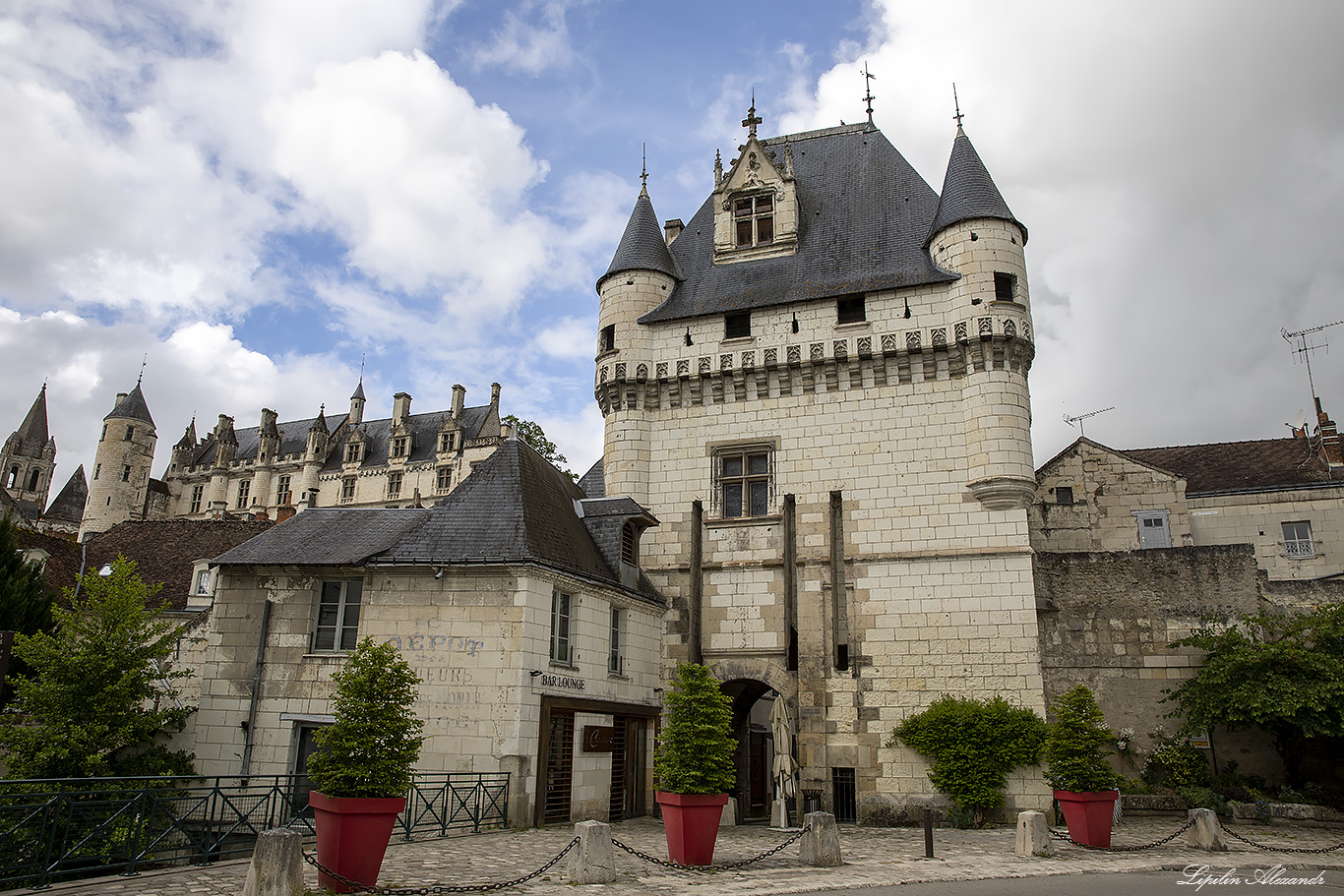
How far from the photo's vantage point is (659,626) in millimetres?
18219

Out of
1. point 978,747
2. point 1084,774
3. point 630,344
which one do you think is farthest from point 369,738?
point 630,344

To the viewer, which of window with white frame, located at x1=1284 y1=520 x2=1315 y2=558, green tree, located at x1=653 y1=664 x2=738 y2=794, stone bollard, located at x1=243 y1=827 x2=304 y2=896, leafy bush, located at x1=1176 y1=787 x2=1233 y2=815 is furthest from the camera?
window with white frame, located at x1=1284 y1=520 x2=1315 y2=558

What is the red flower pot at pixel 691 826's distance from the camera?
33.8 ft

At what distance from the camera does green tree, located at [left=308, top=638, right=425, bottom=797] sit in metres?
8.37

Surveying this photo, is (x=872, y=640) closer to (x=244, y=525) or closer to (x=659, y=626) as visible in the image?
(x=659, y=626)

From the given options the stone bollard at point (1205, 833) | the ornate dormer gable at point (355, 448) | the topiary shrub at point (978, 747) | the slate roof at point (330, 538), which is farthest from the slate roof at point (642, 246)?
the ornate dormer gable at point (355, 448)

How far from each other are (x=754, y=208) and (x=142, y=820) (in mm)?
17647

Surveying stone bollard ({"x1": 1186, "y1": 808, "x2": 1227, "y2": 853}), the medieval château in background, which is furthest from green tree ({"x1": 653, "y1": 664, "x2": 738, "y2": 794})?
the medieval château in background

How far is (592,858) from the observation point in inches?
361

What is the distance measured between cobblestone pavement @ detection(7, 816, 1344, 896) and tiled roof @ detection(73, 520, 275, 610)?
15843 millimetres

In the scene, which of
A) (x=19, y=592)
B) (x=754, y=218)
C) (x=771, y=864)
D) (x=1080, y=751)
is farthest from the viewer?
(x=754, y=218)

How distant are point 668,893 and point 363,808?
122 inches

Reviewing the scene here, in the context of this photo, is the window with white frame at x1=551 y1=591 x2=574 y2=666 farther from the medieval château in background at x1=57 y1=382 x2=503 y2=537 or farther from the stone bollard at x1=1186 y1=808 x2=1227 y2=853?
the medieval château in background at x1=57 y1=382 x2=503 y2=537

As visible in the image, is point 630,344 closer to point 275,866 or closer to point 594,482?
point 594,482
